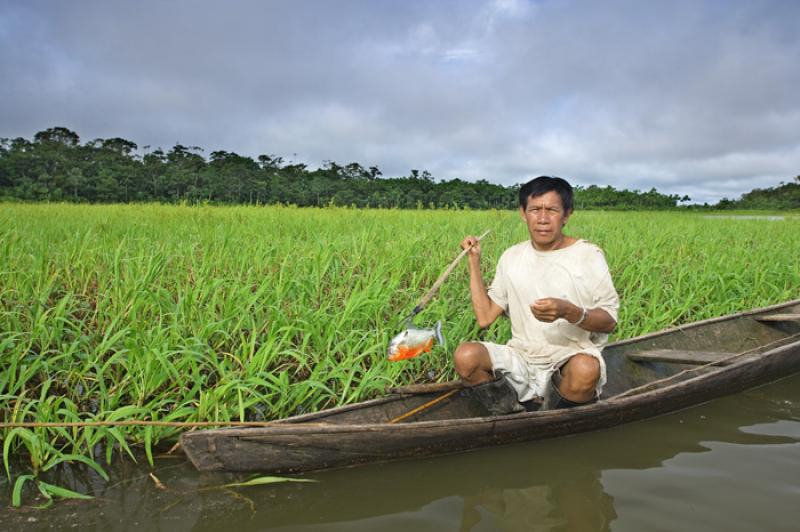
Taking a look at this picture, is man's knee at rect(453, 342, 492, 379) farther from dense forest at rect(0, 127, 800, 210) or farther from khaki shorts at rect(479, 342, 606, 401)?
dense forest at rect(0, 127, 800, 210)

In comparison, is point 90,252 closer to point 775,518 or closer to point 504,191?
point 775,518

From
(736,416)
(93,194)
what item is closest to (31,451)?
(736,416)

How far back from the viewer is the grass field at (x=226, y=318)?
8.45 feet

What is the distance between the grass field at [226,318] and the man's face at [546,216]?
100 centimetres

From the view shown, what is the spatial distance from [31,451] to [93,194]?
2551cm

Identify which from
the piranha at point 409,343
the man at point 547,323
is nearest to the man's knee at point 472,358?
the man at point 547,323

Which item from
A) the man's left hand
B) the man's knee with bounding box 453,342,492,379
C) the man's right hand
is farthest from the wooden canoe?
the man's right hand

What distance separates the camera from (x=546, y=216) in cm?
254

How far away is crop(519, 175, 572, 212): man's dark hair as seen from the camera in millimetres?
2521

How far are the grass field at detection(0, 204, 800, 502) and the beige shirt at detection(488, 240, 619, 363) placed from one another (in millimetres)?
659

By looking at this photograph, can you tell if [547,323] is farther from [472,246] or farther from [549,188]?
[549,188]

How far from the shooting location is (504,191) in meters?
30.6

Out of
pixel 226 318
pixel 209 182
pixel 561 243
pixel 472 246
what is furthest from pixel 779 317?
pixel 209 182

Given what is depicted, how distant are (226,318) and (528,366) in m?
1.56
